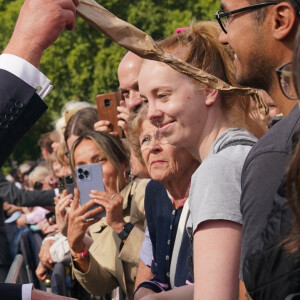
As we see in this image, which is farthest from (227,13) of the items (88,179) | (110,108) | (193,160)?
(110,108)

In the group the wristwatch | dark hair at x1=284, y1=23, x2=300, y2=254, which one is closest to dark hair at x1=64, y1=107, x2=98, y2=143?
the wristwatch

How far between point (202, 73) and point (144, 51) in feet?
0.87

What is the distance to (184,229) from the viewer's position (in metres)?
3.72

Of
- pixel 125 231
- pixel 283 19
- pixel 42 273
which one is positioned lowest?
pixel 42 273

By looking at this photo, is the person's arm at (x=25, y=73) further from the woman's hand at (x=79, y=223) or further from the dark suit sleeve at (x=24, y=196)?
the dark suit sleeve at (x=24, y=196)

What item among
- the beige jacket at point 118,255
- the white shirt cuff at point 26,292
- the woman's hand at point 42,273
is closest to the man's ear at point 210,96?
the white shirt cuff at point 26,292

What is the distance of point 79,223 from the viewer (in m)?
5.05

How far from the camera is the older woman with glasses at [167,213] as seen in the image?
12.2 feet

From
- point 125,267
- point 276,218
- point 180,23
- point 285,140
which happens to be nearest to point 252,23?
point 285,140

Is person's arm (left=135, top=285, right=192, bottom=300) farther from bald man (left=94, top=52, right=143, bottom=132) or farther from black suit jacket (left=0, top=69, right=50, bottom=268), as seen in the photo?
bald man (left=94, top=52, right=143, bottom=132)

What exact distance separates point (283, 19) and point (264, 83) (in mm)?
217

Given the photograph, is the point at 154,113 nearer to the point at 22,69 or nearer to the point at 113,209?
the point at 22,69

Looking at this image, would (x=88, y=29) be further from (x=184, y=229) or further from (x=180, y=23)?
(x=184, y=229)

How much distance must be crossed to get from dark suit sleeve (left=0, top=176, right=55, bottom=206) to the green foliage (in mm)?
14254
